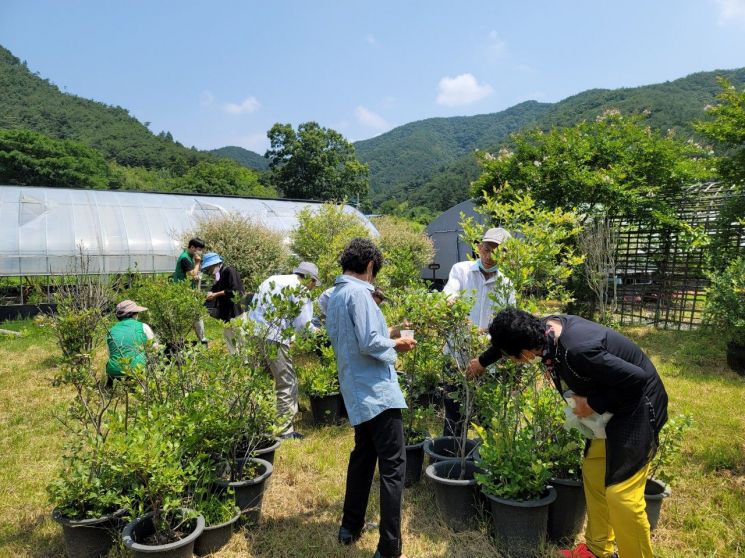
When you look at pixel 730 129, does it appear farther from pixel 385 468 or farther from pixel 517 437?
pixel 385 468

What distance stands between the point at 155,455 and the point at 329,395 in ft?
8.02

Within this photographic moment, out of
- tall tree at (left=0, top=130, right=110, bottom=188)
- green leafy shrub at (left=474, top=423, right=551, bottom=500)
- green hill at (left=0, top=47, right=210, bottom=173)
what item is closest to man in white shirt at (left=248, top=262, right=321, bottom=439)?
green leafy shrub at (left=474, top=423, right=551, bottom=500)

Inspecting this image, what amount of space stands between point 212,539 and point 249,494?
0.35 metres

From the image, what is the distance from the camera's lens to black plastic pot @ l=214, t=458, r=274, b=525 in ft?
9.53

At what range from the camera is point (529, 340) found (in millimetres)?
2170

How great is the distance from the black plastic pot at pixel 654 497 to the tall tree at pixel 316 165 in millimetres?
40181

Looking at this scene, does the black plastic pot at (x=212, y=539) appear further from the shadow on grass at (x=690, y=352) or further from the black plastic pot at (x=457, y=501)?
the shadow on grass at (x=690, y=352)

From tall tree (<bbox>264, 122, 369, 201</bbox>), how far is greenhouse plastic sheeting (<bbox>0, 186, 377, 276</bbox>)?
1091 inches

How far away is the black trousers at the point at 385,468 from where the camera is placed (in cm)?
248

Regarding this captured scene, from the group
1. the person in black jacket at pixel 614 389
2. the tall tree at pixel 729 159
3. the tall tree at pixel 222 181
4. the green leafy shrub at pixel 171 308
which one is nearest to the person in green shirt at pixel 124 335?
the green leafy shrub at pixel 171 308

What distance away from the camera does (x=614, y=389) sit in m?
2.14

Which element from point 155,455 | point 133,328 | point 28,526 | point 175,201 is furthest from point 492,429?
point 175,201

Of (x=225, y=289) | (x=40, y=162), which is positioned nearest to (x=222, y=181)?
(x=40, y=162)

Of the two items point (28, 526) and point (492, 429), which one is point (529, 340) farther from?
point (28, 526)
